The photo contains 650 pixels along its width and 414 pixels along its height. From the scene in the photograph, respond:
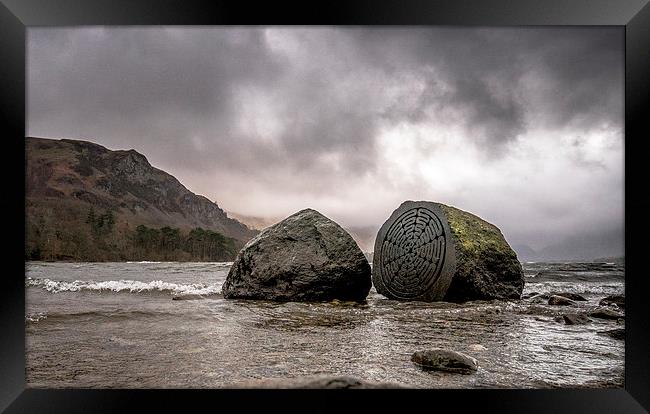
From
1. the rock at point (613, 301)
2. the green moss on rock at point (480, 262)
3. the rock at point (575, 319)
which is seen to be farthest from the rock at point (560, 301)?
the rock at point (575, 319)

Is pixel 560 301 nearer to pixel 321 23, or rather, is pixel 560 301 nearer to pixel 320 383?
pixel 320 383

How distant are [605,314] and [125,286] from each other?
6443 millimetres

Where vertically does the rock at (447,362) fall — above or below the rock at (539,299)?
above

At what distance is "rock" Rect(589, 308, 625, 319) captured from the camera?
407cm

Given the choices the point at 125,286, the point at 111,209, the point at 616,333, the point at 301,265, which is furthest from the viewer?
the point at 111,209

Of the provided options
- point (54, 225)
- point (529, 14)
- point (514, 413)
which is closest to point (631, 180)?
point (529, 14)

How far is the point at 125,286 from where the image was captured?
5652mm

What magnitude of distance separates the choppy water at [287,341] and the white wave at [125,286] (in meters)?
0.03

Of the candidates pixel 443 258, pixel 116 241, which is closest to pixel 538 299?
pixel 443 258

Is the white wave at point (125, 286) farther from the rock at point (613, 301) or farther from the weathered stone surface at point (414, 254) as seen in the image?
the rock at point (613, 301)

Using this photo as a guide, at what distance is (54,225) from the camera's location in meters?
4.77

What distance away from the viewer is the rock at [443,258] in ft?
16.5

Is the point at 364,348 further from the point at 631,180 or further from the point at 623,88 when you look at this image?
the point at 623,88

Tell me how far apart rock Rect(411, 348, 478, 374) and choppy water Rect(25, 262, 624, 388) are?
0.15 ft
